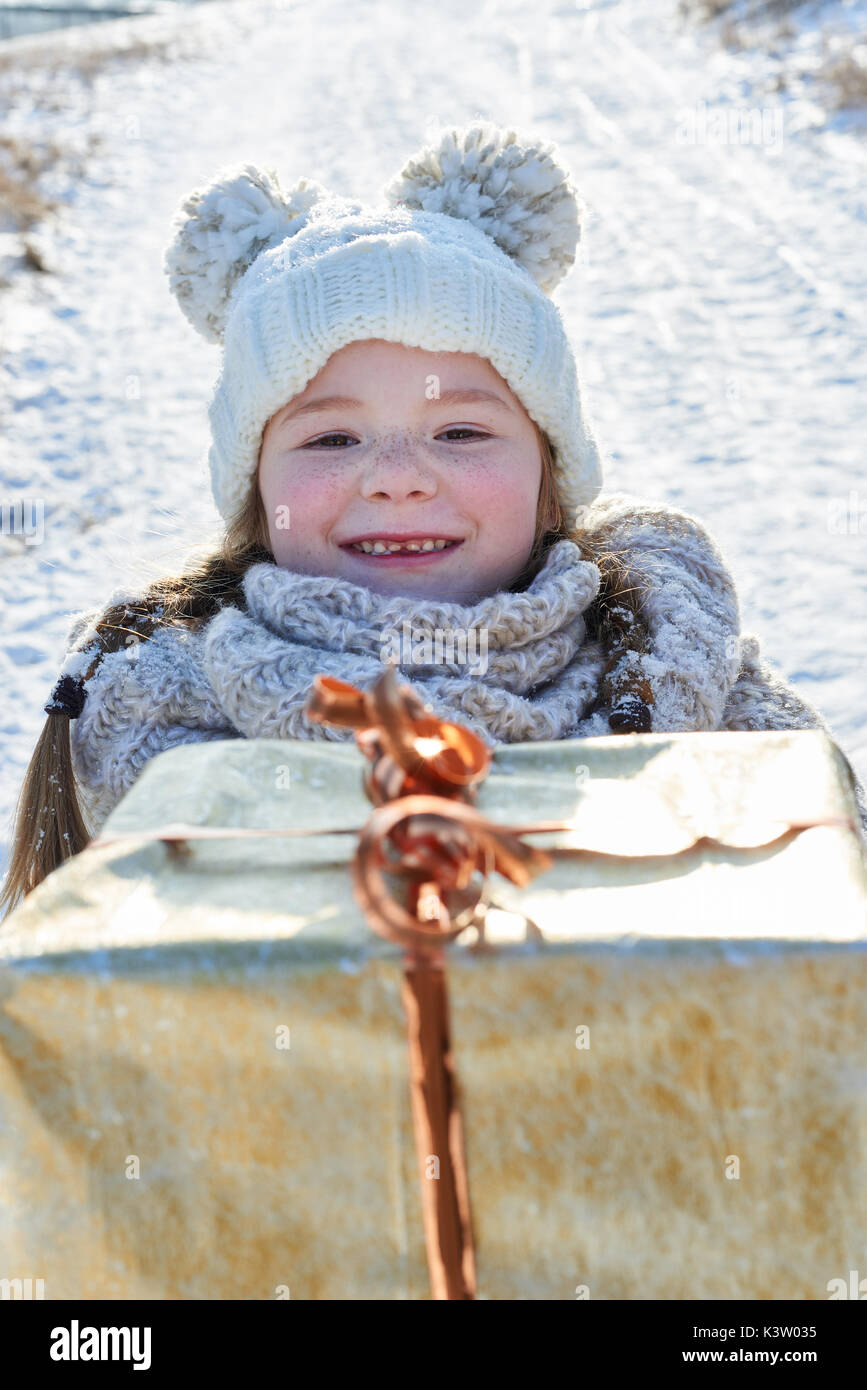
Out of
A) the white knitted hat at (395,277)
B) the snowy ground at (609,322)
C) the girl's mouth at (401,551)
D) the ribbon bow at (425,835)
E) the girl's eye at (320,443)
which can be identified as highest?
the snowy ground at (609,322)

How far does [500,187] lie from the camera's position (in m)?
2.08

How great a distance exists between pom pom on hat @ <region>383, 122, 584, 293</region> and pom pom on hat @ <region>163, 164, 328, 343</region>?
180 millimetres

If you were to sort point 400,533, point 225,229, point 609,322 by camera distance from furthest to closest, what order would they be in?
point 609,322, point 225,229, point 400,533

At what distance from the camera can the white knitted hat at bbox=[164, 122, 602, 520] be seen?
5.92 ft

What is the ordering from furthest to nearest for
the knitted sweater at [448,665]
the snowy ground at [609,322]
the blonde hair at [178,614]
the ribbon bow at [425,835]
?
the snowy ground at [609,322]
the blonde hair at [178,614]
the knitted sweater at [448,665]
the ribbon bow at [425,835]

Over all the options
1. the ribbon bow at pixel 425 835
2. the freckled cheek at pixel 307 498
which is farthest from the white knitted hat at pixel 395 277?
the ribbon bow at pixel 425 835

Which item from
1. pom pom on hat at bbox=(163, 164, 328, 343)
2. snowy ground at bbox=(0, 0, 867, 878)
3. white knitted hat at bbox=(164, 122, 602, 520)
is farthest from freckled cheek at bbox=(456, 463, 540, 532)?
Answer: snowy ground at bbox=(0, 0, 867, 878)

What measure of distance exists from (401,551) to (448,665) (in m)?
0.23

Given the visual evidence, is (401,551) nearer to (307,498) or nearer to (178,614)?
(307,498)

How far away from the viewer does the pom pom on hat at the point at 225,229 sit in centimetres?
206

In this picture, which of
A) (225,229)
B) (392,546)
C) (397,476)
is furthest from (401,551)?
(225,229)

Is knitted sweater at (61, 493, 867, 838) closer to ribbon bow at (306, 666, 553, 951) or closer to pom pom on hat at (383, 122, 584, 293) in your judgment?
pom pom on hat at (383, 122, 584, 293)

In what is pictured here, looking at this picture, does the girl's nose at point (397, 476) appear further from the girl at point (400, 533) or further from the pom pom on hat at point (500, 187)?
the pom pom on hat at point (500, 187)
